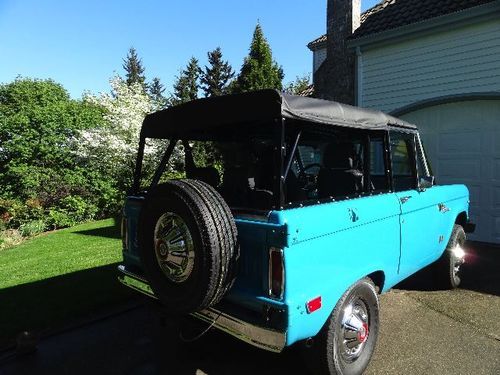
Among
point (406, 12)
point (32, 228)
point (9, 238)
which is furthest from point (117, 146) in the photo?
point (406, 12)

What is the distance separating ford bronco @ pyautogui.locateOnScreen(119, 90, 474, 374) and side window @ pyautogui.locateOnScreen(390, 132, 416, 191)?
0.06 feet

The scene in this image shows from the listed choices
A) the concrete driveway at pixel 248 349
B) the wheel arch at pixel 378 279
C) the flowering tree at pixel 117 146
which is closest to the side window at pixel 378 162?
the wheel arch at pixel 378 279

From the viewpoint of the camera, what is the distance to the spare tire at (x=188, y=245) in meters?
2.60

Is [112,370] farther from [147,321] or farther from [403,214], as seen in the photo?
[403,214]

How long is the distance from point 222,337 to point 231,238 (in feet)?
5.92

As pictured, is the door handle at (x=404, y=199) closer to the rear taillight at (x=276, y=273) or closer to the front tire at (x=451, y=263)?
the front tire at (x=451, y=263)

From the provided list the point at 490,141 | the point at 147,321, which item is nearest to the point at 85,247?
the point at 147,321

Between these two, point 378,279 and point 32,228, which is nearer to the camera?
point 378,279

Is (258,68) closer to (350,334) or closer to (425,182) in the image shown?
(425,182)

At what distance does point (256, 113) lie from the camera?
2969 millimetres

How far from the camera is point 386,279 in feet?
11.7

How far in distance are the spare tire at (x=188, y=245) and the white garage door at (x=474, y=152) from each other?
7.20 m

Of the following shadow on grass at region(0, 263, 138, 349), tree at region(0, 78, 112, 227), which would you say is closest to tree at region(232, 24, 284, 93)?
tree at region(0, 78, 112, 227)

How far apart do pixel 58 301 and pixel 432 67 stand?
27.8 feet
